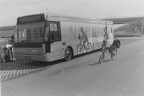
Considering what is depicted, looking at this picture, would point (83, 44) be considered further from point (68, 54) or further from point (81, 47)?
point (68, 54)

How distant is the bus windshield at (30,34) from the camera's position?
9.28 meters

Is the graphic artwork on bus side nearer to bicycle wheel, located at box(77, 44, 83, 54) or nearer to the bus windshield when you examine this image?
bicycle wheel, located at box(77, 44, 83, 54)

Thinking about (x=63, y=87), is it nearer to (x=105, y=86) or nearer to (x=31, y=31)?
(x=105, y=86)

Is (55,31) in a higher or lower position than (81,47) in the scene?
higher

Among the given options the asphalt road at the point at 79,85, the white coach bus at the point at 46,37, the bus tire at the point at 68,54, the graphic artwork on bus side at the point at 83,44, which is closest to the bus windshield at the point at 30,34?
the white coach bus at the point at 46,37

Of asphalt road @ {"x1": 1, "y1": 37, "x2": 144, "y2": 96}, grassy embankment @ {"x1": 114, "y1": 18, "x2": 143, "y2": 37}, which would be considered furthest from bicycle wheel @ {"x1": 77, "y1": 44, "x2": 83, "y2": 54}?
grassy embankment @ {"x1": 114, "y1": 18, "x2": 143, "y2": 37}

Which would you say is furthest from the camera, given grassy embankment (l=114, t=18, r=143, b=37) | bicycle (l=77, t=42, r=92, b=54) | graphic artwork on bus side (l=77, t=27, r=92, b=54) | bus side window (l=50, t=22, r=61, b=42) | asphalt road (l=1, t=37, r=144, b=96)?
grassy embankment (l=114, t=18, r=143, b=37)

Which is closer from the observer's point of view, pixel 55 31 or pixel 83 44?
pixel 55 31

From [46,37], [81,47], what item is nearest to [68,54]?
[81,47]

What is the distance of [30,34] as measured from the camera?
9609 mm

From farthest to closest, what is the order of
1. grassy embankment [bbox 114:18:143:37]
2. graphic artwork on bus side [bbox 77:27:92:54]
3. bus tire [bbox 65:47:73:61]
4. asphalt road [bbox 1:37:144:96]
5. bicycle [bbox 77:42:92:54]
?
1. grassy embankment [bbox 114:18:143:37]
2. graphic artwork on bus side [bbox 77:27:92:54]
3. bicycle [bbox 77:42:92:54]
4. bus tire [bbox 65:47:73:61]
5. asphalt road [bbox 1:37:144:96]

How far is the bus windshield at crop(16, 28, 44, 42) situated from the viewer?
928cm

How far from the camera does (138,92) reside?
497 centimetres

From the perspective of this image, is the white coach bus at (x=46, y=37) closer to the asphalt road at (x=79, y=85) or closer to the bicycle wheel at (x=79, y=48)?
the bicycle wheel at (x=79, y=48)
